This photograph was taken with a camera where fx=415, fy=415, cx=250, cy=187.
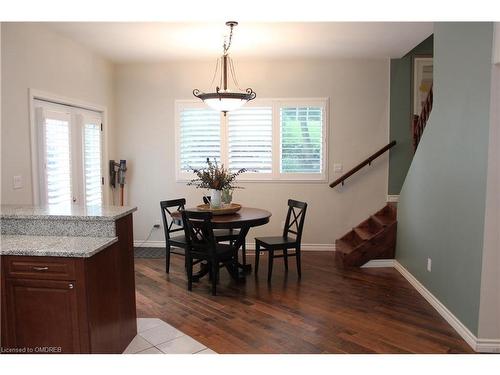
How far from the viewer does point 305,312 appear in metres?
3.79

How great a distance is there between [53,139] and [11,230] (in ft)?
5.89

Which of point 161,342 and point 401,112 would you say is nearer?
point 161,342

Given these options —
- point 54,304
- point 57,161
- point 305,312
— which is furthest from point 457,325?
point 57,161

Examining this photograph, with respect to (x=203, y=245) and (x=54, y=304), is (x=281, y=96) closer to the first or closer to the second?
(x=203, y=245)

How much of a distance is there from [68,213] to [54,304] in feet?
2.15

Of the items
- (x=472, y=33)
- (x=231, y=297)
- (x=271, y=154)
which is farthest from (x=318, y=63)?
(x=231, y=297)

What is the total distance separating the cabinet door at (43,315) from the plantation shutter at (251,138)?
385 cm

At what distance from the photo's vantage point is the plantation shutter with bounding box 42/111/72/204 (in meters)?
4.32

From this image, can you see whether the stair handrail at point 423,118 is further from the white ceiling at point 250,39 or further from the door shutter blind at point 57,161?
the door shutter blind at point 57,161

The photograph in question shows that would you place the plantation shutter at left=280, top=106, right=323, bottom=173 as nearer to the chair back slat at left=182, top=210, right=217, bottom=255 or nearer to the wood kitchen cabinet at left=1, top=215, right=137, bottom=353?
the chair back slat at left=182, top=210, right=217, bottom=255

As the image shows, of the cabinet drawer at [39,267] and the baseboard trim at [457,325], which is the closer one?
the cabinet drawer at [39,267]

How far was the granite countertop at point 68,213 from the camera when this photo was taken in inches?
109

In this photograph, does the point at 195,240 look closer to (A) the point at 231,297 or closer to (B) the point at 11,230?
(A) the point at 231,297

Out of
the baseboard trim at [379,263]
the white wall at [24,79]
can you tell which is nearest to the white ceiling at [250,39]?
the white wall at [24,79]
